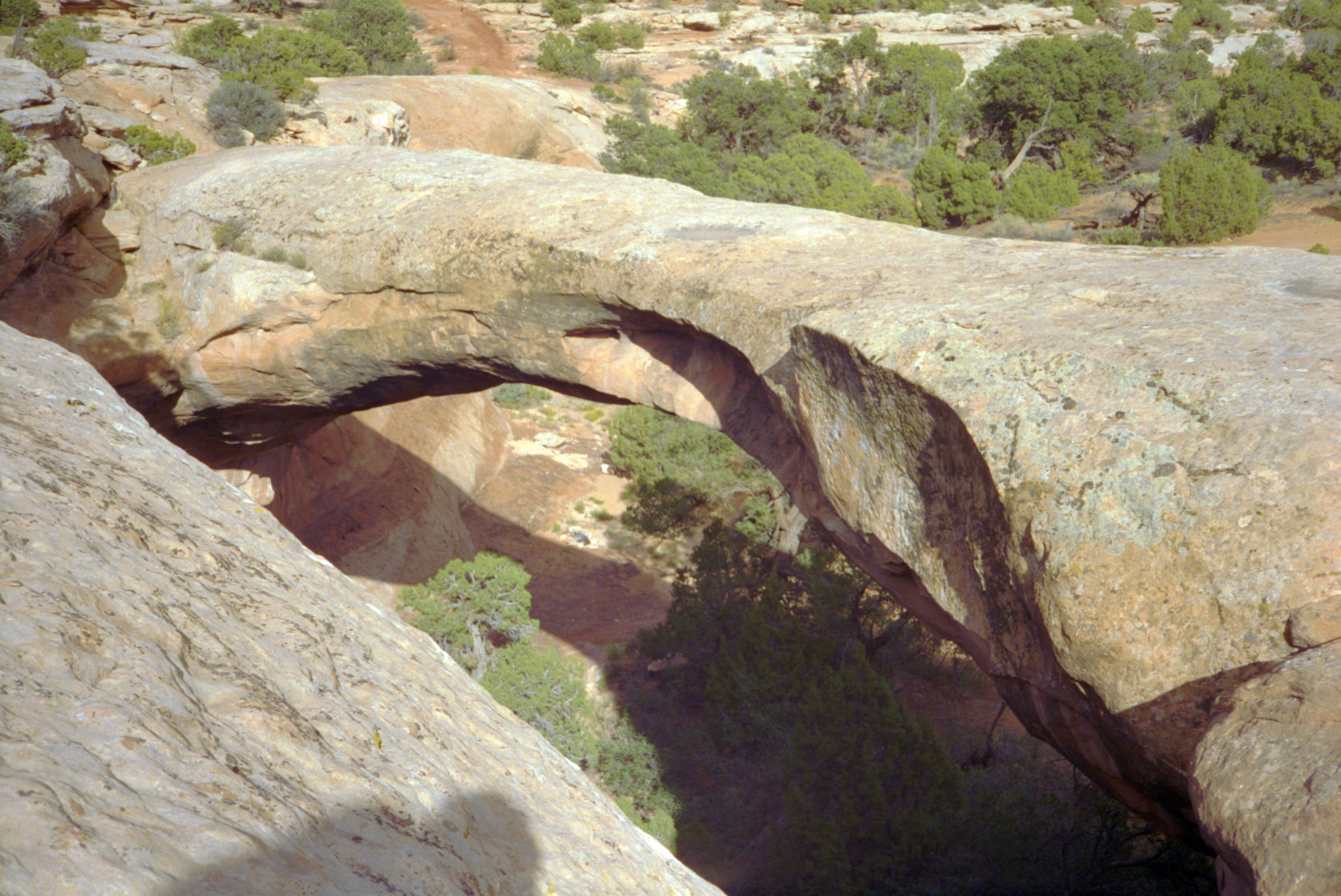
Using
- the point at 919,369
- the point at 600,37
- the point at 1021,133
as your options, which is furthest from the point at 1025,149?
the point at 919,369

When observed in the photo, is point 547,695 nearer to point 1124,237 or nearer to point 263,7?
point 1124,237

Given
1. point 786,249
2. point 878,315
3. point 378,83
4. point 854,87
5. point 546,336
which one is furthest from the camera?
point 854,87

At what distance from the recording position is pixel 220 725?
7.31 feet

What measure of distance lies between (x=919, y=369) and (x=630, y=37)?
35587 millimetres

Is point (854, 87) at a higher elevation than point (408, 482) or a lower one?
higher

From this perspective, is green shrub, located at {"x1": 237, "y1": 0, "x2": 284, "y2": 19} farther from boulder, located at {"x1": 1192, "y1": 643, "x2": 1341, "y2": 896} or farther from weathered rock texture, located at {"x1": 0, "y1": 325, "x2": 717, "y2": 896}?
boulder, located at {"x1": 1192, "y1": 643, "x2": 1341, "y2": 896}

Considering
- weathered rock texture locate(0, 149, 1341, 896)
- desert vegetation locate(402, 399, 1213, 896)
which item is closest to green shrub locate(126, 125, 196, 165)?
weathered rock texture locate(0, 149, 1341, 896)

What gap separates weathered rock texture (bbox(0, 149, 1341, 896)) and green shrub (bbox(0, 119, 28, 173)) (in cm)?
120

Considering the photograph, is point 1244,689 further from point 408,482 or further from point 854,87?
point 854,87

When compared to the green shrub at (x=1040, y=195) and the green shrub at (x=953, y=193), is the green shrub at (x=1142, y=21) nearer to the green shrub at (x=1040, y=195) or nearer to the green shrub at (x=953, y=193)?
the green shrub at (x=1040, y=195)

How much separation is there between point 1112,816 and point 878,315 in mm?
4772

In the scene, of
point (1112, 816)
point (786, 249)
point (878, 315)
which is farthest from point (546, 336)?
point (1112, 816)

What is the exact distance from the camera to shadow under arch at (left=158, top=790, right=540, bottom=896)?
5.93ft

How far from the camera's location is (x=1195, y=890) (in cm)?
629
